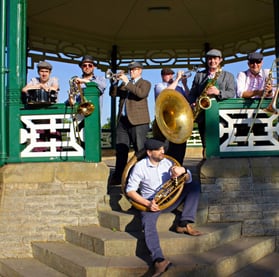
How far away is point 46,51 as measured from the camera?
10594mm

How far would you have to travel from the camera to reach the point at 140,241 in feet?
13.7

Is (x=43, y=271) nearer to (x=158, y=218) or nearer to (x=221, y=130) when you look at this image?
(x=158, y=218)

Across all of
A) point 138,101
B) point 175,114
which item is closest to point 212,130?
point 175,114

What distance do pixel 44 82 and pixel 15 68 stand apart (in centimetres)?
52

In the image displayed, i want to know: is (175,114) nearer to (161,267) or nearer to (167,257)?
(167,257)

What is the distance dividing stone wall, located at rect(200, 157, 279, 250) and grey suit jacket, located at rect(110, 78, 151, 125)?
1023mm

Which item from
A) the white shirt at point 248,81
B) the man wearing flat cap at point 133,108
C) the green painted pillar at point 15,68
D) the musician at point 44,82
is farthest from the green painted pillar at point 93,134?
the white shirt at point 248,81

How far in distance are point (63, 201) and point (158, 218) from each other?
130cm

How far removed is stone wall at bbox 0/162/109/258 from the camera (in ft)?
16.2

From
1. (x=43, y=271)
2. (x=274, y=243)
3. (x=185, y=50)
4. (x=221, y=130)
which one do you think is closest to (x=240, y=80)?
(x=221, y=130)

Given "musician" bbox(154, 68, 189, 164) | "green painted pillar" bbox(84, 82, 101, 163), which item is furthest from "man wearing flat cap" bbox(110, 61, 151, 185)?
"green painted pillar" bbox(84, 82, 101, 163)

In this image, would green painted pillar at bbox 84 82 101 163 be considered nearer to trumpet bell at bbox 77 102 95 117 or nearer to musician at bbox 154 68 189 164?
trumpet bell at bbox 77 102 95 117

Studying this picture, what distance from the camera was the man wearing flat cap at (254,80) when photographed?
5.04 m

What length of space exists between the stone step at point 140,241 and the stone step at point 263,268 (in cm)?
40
